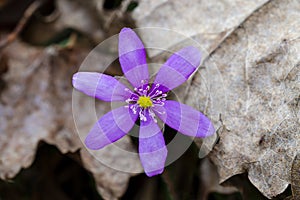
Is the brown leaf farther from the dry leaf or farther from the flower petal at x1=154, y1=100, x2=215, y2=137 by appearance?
the dry leaf

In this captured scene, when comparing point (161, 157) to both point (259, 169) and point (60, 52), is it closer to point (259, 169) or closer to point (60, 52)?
point (259, 169)

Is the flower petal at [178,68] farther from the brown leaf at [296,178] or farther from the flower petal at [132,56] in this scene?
the brown leaf at [296,178]

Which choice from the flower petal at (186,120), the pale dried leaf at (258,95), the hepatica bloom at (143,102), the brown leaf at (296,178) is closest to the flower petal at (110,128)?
the hepatica bloom at (143,102)

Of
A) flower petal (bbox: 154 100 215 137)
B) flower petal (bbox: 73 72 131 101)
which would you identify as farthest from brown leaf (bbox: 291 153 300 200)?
flower petal (bbox: 73 72 131 101)

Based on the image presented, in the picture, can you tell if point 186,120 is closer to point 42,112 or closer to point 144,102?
point 144,102

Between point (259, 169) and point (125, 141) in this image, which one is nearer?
point (259, 169)

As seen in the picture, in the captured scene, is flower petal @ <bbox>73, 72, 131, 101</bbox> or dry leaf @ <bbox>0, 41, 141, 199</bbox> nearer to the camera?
flower petal @ <bbox>73, 72, 131, 101</bbox>

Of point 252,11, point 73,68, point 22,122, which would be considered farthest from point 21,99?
point 252,11
